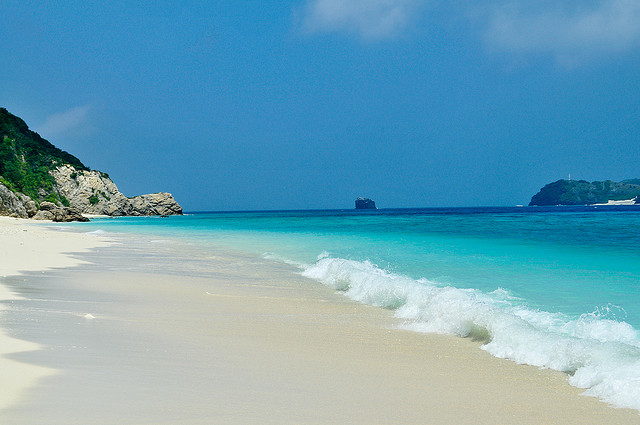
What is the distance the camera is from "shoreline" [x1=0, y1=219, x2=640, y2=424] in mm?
3627

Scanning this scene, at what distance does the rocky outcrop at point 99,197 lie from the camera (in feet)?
315

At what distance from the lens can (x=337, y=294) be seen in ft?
34.2

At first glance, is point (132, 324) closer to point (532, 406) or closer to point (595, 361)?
point (532, 406)

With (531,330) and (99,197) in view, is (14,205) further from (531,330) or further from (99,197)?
(531,330)

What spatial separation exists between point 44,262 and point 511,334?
12.7m

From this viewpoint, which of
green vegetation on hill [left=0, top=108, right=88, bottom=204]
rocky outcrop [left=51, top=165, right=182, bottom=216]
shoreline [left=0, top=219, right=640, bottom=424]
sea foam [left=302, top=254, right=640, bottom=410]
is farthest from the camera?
rocky outcrop [left=51, top=165, right=182, bottom=216]

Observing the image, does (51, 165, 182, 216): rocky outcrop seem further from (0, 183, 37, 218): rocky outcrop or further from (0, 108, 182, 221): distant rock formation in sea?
(0, 183, 37, 218): rocky outcrop

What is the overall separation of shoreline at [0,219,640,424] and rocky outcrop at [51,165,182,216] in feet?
315

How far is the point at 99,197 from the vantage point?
104m

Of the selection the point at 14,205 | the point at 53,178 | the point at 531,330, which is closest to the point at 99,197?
the point at 53,178

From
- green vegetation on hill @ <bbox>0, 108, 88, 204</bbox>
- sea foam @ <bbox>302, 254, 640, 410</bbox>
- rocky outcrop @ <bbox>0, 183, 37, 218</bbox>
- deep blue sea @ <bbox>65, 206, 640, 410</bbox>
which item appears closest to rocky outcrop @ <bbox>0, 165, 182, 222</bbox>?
green vegetation on hill @ <bbox>0, 108, 88, 204</bbox>

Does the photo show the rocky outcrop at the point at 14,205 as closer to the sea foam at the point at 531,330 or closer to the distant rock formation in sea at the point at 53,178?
the distant rock formation in sea at the point at 53,178

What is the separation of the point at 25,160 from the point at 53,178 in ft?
17.5

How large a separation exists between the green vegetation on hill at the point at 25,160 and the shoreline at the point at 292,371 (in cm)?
8456
